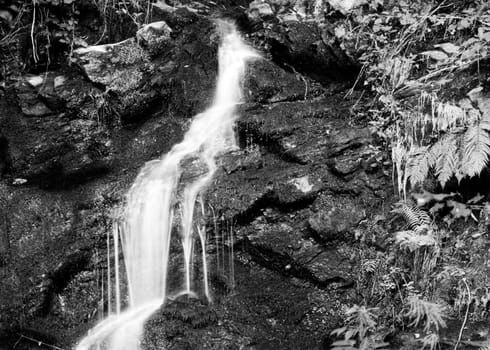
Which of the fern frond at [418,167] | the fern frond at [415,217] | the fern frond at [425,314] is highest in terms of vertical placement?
the fern frond at [418,167]

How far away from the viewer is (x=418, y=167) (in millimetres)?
5008

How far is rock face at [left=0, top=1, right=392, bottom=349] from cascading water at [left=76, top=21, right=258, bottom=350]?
0.17 m

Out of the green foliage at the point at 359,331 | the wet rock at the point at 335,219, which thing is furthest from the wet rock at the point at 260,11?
the green foliage at the point at 359,331

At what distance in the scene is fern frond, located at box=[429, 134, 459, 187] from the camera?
475 centimetres

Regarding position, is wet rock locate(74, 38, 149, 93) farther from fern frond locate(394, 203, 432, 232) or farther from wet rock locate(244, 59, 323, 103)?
fern frond locate(394, 203, 432, 232)

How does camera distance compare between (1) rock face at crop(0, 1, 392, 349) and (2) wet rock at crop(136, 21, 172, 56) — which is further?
(2) wet rock at crop(136, 21, 172, 56)

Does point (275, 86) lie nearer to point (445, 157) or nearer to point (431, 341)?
point (445, 157)

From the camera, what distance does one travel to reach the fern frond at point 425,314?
4.22m

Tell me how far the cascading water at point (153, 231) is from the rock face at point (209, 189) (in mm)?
171

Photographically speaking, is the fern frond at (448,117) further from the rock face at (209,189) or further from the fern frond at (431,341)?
the fern frond at (431,341)

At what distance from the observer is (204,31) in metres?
8.31

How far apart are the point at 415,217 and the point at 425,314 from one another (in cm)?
101

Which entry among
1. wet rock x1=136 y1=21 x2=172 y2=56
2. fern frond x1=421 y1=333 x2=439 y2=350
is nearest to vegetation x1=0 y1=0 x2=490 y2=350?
fern frond x1=421 y1=333 x2=439 y2=350

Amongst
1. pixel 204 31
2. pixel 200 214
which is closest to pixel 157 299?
pixel 200 214
